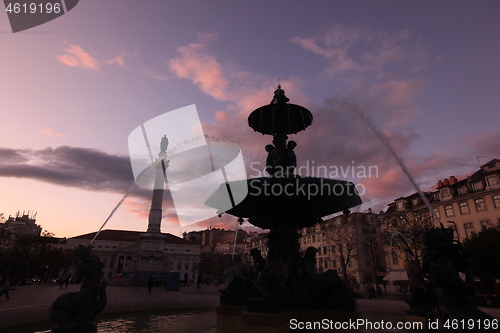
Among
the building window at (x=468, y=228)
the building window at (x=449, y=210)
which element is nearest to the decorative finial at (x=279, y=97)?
the building window at (x=468, y=228)

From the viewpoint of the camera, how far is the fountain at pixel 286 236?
23.0 ft

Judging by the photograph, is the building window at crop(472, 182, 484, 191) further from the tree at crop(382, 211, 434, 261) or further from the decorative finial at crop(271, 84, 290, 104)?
the decorative finial at crop(271, 84, 290, 104)

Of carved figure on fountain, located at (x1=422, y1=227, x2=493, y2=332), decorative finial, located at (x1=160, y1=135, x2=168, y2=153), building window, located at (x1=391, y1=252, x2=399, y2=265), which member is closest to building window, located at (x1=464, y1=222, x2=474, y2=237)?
building window, located at (x1=391, y1=252, x2=399, y2=265)

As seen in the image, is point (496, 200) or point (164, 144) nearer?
point (496, 200)

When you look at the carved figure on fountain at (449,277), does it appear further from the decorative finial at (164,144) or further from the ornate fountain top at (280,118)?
the decorative finial at (164,144)

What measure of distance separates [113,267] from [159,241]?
45.2 meters

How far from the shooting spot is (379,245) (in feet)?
193

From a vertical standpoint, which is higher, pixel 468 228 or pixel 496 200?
pixel 496 200

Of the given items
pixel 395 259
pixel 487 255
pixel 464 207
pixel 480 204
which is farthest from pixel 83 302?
pixel 395 259

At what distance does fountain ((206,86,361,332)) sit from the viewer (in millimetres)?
7023

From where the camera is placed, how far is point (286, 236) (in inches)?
332

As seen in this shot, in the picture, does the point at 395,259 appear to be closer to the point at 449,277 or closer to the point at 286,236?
the point at 286,236

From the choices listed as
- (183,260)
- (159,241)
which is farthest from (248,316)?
(183,260)

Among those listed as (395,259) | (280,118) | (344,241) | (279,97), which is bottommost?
(395,259)
